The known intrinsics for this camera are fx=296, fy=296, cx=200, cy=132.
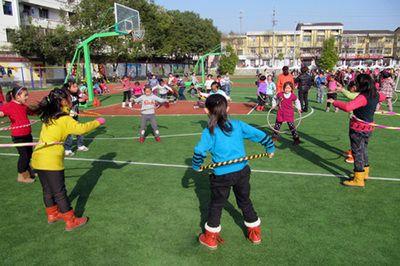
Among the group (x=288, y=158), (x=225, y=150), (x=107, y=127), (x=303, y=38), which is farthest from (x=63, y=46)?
(x=303, y=38)

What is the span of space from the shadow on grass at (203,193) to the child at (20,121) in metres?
3.72

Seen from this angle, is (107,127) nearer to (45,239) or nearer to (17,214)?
(17,214)

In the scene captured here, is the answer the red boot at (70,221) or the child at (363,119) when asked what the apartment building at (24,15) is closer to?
the red boot at (70,221)

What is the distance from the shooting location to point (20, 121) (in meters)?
6.82

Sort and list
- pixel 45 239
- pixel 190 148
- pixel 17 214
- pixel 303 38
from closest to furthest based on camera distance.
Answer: pixel 45 239, pixel 17 214, pixel 190 148, pixel 303 38

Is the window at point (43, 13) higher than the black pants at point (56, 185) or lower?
higher

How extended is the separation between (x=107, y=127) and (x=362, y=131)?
10367 millimetres

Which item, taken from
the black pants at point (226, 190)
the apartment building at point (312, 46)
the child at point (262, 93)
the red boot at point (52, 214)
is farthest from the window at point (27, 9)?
the apartment building at point (312, 46)

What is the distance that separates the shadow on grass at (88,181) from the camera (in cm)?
586

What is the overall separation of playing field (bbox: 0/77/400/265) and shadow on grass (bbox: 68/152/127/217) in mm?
22

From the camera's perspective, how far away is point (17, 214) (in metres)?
5.45

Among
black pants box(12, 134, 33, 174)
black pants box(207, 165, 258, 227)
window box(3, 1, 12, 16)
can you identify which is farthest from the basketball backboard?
window box(3, 1, 12, 16)

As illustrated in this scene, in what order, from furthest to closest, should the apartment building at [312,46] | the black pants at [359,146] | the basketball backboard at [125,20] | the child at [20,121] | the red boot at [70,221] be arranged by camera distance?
the apartment building at [312,46] < the basketball backboard at [125,20] < the child at [20,121] < the black pants at [359,146] < the red boot at [70,221]

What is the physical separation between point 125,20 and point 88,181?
1759 cm
